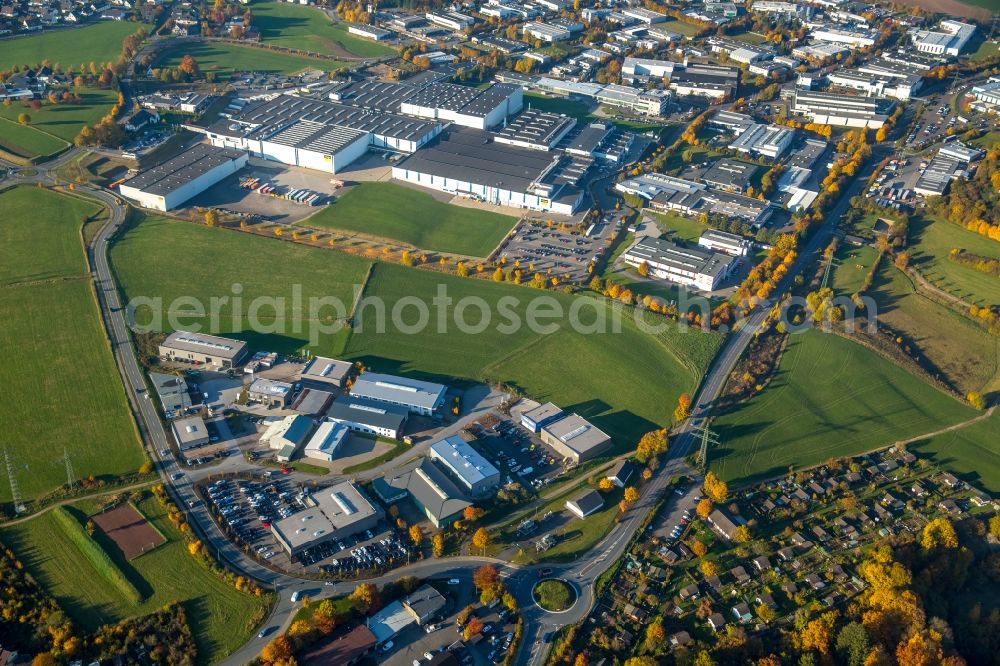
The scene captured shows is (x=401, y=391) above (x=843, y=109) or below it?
below

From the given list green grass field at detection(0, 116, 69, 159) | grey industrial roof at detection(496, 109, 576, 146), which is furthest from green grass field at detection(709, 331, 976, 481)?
green grass field at detection(0, 116, 69, 159)

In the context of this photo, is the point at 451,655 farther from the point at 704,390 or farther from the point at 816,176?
the point at 816,176

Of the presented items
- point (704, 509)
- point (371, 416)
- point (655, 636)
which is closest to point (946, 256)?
point (704, 509)

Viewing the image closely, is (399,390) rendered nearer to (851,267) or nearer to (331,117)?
(851,267)

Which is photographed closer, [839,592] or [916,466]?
[839,592]

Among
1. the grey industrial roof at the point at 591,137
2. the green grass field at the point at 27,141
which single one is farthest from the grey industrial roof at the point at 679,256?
the green grass field at the point at 27,141

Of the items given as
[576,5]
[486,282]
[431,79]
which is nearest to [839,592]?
[486,282]

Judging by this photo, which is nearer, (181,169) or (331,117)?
(181,169)
